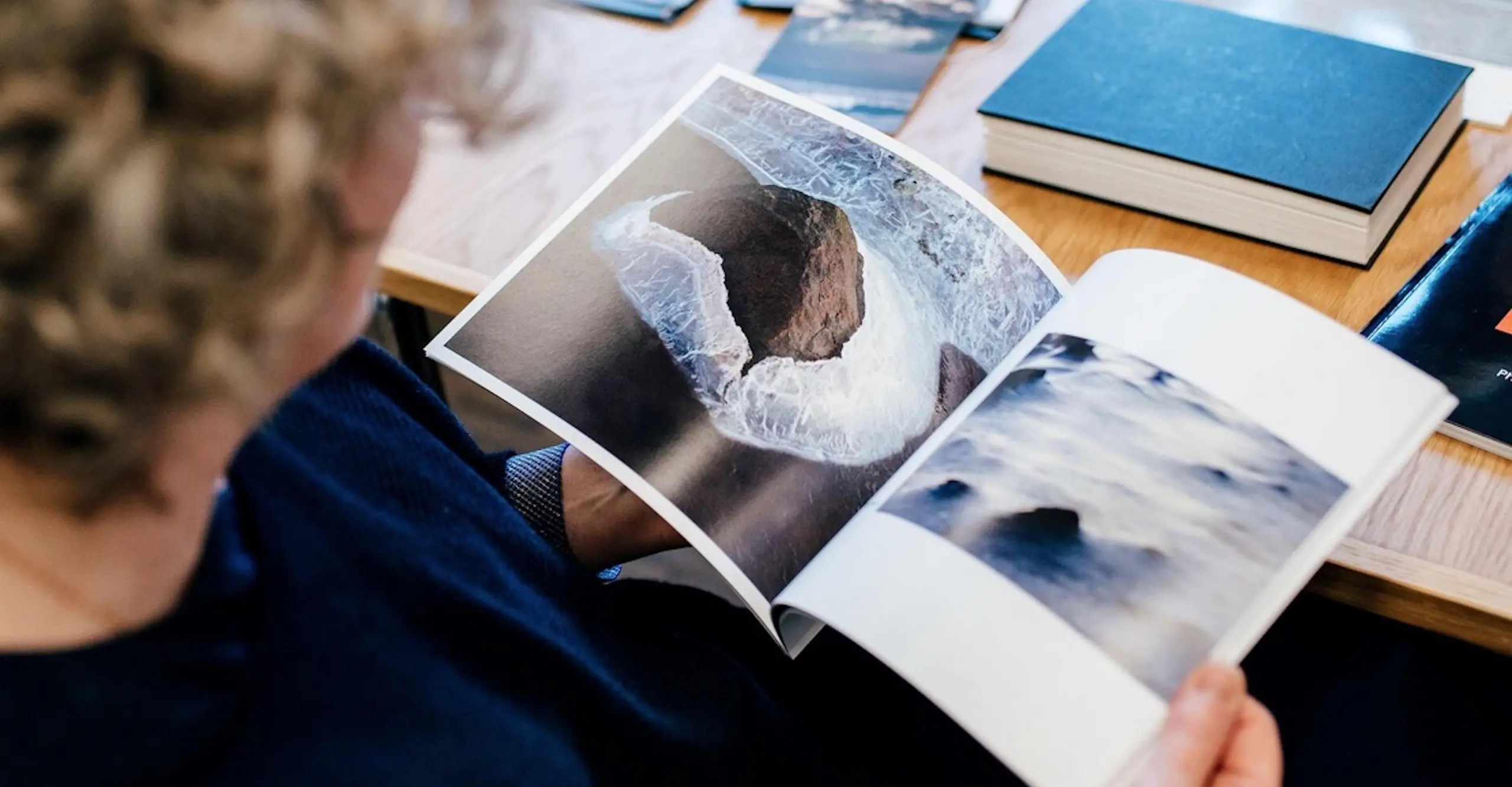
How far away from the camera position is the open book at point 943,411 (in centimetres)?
54

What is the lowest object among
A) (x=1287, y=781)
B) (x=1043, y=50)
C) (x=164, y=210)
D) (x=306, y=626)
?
(x=1287, y=781)

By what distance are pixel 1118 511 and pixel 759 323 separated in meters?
0.22

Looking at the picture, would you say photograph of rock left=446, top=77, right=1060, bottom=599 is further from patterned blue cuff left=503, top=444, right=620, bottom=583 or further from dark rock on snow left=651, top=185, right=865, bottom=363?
patterned blue cuff left=503, top=444, right=620, bottom=583

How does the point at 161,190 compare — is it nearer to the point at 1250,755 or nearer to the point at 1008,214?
the point at 1250,755

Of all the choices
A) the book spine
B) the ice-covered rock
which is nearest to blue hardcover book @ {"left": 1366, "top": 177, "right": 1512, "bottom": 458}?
the book spine

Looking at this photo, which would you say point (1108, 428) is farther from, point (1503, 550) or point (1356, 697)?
point (1356, 697)

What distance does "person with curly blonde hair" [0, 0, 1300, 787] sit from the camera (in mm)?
324

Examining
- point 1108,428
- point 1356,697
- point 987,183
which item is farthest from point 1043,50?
point 1356,697

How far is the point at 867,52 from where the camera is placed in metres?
0.90

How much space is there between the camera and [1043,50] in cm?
84

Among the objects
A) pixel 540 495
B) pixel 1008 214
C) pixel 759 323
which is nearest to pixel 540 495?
pixel 540 495

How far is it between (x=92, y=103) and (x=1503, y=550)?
1.95 feet

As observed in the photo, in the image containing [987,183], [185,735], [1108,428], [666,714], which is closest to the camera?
[185,735]

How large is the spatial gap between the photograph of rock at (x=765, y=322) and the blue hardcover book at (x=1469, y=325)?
0.62 ft
